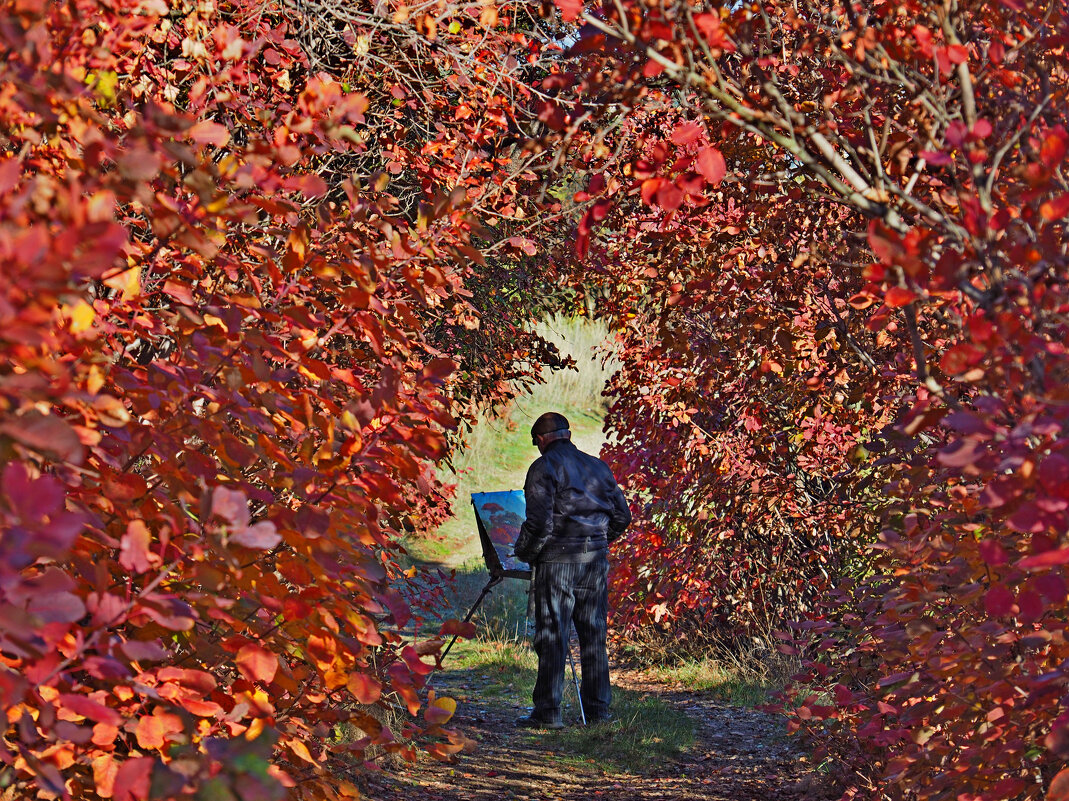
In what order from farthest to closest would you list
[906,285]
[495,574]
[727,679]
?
[727,679]
[495,574]
[906,285]

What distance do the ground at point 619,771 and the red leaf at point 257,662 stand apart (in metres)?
2.53

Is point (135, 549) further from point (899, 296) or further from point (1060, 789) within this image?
point (1060, 789)

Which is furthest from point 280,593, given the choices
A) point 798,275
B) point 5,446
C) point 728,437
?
point 728,437

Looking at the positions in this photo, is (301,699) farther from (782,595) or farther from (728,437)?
(782,595)

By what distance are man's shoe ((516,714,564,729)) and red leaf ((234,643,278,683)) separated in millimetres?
4234

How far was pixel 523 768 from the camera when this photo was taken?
5.11m

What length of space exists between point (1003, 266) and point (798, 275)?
186 cm

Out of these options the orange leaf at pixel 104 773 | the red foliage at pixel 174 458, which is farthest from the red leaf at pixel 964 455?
the orange leaf at pixel 104 773

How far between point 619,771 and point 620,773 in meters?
0.04

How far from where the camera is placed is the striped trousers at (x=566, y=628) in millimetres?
5820

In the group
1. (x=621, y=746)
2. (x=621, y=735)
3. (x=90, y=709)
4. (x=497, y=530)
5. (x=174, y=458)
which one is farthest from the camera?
(x=497, y=530)

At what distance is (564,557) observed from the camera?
5.82 m

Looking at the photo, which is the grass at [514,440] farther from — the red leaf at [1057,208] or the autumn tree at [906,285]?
the red leaf at [1057,208]

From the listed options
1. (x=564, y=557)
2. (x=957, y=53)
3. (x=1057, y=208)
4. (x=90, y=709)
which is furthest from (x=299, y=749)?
(x=564, y=557)
